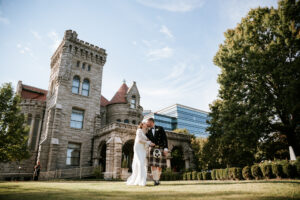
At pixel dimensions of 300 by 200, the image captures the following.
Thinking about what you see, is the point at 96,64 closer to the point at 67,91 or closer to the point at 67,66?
the point at 67,66

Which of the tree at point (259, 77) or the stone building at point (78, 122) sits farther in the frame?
the stone building at point (78, 122)

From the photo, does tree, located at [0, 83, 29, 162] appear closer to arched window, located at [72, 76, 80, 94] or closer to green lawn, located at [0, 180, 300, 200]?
arched window, located at [72, 76, 80, 94]

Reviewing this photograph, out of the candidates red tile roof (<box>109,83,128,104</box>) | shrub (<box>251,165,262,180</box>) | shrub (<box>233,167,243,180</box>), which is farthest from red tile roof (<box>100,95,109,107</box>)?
shrub (<box>251,165,262,180</box>)

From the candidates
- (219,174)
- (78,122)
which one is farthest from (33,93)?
(219,174)

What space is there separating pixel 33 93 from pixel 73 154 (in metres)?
13.7

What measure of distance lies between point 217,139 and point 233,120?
2837mm

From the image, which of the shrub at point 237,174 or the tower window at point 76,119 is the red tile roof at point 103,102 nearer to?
the tower window at point 76,119

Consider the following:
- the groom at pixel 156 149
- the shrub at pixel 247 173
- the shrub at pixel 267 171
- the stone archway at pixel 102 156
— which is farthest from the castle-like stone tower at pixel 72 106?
the shrub at pixel 267 171

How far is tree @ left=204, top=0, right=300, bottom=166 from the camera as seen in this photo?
1524cm

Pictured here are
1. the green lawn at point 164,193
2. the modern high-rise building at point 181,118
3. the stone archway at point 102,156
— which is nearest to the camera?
the green lawn at point 164,193

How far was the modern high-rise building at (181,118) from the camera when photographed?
3561 inches

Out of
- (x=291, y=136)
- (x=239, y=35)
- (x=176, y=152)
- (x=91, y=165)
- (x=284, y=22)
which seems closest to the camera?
(x=284, y=22)

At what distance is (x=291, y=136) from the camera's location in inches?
650

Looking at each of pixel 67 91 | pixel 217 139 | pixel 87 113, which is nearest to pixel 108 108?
pixel 87 113
